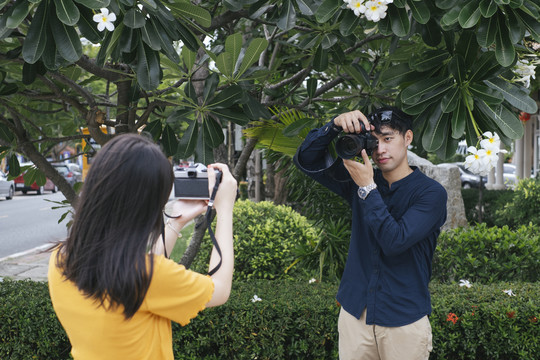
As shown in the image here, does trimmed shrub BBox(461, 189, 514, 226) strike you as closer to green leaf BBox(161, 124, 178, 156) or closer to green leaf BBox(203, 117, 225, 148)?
green leaf BBox(161, 124, 178, 156)

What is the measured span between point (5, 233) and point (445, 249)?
40.5 ft

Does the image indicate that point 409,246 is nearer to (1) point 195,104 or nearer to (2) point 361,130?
(2) point 361,130

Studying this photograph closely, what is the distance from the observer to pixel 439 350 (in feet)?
11.2

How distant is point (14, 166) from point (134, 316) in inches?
93.1

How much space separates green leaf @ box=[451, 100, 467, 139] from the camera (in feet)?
7.06

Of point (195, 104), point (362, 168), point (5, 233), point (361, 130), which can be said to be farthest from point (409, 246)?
point (5, 233)

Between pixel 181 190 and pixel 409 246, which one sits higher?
pixel 181 190

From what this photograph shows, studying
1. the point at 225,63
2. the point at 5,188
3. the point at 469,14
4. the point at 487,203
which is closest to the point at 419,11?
the point at 469,14

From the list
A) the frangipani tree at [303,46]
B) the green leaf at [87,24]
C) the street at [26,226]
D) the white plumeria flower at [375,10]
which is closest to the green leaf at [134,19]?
the frangipani tree at [303,46]

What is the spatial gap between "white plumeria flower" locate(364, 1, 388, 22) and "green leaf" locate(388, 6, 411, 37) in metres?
0.10

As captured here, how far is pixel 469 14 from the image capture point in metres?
1.96

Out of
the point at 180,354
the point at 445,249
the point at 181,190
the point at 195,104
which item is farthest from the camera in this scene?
the point at 445,249

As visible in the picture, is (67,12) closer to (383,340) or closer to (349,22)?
(349,22)

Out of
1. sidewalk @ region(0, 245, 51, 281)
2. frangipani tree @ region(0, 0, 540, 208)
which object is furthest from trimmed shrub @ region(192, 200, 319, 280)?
sidewalk @ region(0, 245, 51, 281)
